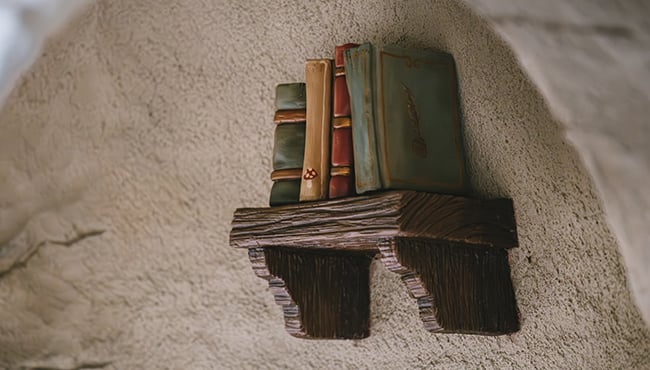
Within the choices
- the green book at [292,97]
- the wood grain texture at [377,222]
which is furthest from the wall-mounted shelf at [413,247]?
the green book at [292,97]

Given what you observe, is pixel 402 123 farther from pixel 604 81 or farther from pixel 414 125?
pixel 604 81

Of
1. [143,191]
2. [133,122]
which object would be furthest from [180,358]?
[133,122]

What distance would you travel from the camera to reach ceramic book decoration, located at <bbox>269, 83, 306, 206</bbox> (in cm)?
118

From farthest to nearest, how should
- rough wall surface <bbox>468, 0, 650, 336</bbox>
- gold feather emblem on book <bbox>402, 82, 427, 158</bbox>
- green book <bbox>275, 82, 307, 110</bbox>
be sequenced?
green book <bbox>275, 82, 307, 110</bbox>, gold feather emblem on book <bbox>402, 82, 427, 158</bbox>, rough wall surface <bbox>468, 0, 650, 336</bbox>

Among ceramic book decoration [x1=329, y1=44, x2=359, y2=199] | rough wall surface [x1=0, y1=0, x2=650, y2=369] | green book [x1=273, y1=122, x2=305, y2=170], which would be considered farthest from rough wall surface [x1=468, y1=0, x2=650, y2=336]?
green book [x1=273, y1=122, x2=305, y2=170]

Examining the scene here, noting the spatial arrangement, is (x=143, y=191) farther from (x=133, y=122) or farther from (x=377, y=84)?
(x=377, y=84)

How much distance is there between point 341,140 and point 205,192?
0.51 meters

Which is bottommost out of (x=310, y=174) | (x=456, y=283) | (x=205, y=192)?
(x=456, y=283)

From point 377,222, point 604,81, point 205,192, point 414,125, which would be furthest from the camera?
point 205,192

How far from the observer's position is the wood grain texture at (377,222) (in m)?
1.01

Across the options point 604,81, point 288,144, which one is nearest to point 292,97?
point 288,144

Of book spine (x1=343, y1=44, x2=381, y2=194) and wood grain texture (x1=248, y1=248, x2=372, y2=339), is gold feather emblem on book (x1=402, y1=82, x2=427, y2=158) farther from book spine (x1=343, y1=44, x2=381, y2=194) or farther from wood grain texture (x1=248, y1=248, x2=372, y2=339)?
wood grain texture (x1=248, y1=248, x2=372, y2=339)

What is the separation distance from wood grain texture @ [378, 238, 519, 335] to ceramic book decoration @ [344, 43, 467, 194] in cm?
9

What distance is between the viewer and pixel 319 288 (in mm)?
1251
